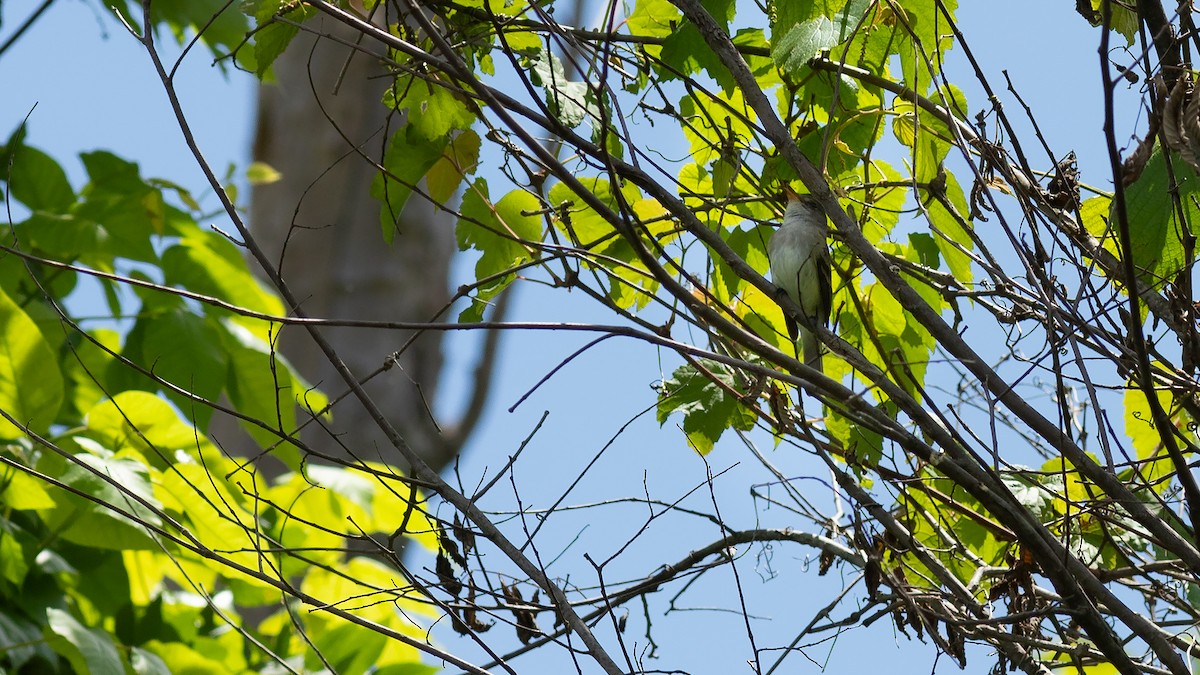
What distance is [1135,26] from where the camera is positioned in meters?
1.56

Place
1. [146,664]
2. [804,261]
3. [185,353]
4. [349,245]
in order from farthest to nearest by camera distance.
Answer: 1. [349,245]
2. [185,353]
3. [804,261]
4. [146,664]

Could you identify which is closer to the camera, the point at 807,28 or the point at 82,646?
the point at 807,28

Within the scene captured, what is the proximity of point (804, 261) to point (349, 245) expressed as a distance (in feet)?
14.6

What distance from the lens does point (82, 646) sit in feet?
6.41

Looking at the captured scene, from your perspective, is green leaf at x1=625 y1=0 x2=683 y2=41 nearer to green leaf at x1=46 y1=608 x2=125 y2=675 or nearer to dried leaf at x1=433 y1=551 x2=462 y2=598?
dried leaf at x1=433 y1=551 x2=462 y2=598

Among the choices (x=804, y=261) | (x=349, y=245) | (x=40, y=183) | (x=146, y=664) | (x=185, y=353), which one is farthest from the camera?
(x=349, y=245)

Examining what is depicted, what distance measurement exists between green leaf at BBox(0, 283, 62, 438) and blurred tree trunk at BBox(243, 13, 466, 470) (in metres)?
3.70

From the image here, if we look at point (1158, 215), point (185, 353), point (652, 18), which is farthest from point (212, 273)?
point (1158, 215)

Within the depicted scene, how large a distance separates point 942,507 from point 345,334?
4.43m

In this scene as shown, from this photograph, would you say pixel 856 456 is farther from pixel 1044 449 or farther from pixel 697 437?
pixel 1044 449

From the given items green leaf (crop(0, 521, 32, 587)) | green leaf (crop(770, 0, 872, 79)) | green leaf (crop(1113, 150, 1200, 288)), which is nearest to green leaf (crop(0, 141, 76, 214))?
green leaf (crop(0, 521, 32, 587))

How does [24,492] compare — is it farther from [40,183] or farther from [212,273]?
[40,183]

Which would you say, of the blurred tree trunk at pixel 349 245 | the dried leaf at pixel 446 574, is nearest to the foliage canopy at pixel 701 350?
the dried leaf at pixel 446 574

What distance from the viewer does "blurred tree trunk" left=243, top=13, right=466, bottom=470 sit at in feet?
19.6
